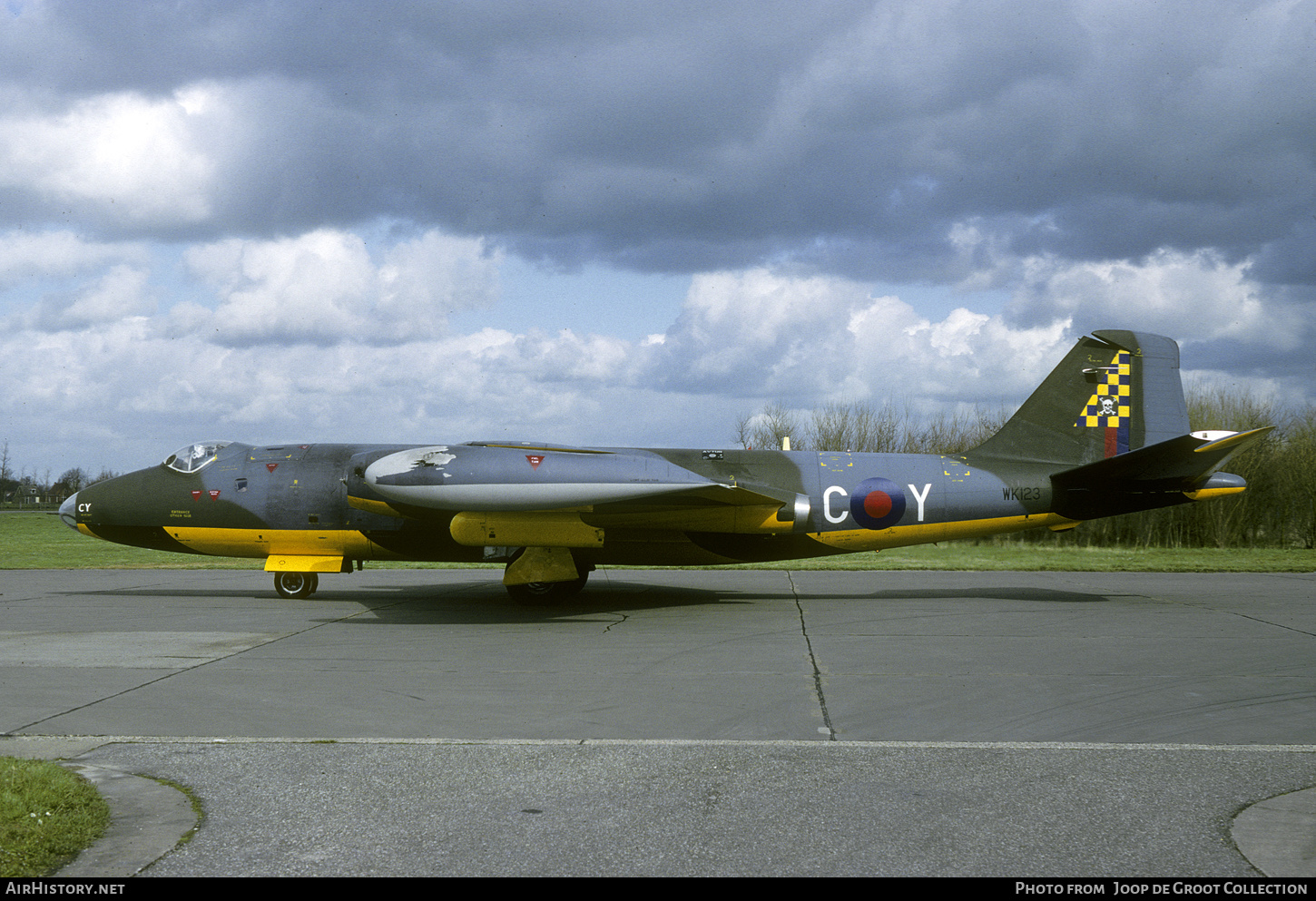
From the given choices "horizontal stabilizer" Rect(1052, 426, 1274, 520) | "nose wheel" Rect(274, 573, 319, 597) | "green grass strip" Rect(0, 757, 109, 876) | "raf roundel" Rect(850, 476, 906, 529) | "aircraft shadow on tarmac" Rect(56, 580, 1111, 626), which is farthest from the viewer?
"nose wheel" Rect(274, 573, 319, 597)

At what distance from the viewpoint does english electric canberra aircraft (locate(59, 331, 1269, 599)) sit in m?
15.2

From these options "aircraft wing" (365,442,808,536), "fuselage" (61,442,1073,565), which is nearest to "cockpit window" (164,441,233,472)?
"fuselage" (61,442,1073,565)

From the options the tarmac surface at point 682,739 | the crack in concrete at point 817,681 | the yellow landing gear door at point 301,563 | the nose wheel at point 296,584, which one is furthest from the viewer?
the nose wheel at point 296,584

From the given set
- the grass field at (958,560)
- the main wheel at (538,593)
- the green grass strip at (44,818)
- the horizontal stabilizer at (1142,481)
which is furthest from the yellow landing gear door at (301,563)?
the horizontal stabilizer at (1142,481)

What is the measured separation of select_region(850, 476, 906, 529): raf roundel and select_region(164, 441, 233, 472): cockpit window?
11.3m

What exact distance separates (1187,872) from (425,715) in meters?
5.67

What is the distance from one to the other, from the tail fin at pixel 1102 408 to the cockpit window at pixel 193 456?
44.7 feet

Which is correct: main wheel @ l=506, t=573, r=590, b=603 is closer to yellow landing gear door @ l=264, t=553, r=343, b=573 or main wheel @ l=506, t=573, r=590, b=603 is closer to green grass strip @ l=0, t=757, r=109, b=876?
yellow landing gear door @ l=264, t=553, r=343, b=573

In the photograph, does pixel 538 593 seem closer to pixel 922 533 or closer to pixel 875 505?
pixel 875 505

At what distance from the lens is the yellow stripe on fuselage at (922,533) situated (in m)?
16.2

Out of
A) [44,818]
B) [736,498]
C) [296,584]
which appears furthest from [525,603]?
[44,818]

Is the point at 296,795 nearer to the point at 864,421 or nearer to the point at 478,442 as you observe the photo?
the point at 478,442

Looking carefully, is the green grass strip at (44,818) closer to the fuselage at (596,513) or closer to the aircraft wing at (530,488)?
the aircraft wing at (530,488)

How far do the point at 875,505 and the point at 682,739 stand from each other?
31.9 feet
